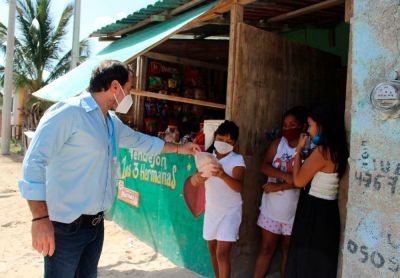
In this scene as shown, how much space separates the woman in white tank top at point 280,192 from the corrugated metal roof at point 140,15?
6.25ft

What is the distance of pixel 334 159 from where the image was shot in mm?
2592

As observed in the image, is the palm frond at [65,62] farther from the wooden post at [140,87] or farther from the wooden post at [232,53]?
→ the wooden post at [232,53]

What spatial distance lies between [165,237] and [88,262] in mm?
2241

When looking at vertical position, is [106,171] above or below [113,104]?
below

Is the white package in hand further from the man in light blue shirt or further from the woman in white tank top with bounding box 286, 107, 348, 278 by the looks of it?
the man in light blue shirt

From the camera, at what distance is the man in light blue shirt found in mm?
2113

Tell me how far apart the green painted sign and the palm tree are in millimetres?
14881

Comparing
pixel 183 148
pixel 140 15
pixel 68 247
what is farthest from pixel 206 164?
pixel 140 15

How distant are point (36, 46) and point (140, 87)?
1532cm

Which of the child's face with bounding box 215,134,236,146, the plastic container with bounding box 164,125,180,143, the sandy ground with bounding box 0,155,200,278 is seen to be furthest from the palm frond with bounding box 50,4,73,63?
the child's face with bounding box 215,134,236,146

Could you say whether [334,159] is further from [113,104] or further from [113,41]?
[113,41]

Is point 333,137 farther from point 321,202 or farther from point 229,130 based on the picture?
point 229,130

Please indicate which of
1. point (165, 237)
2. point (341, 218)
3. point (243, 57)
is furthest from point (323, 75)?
point (165, 237)

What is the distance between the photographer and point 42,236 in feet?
6.83
